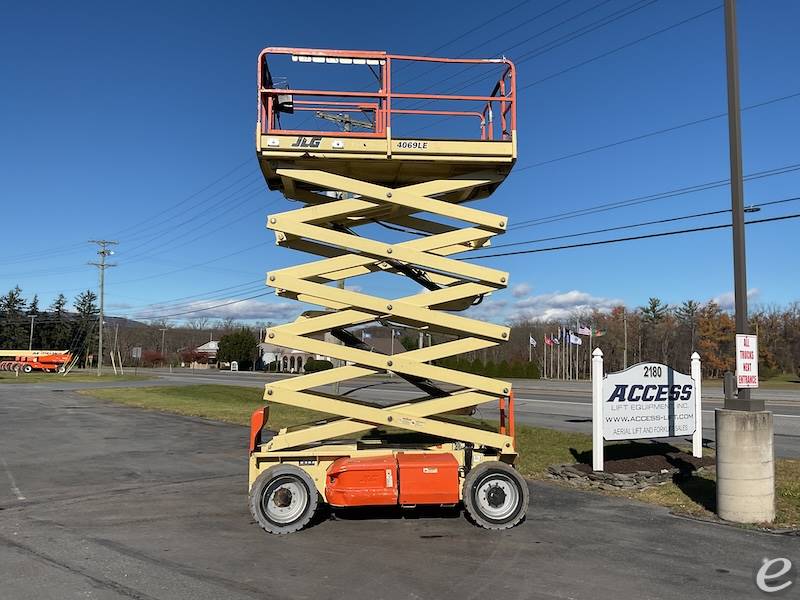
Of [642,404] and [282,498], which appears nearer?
[282,498]

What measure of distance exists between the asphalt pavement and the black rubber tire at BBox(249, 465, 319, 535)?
16 centimetres

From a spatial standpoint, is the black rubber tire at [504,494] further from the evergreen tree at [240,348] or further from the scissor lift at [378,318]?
the evergreen tree at [240,348]

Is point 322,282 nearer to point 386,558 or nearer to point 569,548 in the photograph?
point 386,558

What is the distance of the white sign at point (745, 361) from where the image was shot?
23.8 feet

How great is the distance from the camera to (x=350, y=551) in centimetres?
572

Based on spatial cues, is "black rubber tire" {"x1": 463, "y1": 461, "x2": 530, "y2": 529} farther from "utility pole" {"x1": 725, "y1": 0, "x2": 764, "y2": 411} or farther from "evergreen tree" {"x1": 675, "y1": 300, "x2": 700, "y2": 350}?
"evergreen tree" {"x1": 675, "y1": 300, "x2": 700, "y2": 350}

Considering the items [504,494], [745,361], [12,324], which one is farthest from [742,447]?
[12,324]

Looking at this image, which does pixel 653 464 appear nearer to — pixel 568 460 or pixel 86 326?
pixel 568 460

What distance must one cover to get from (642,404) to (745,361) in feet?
Answer: 9.55

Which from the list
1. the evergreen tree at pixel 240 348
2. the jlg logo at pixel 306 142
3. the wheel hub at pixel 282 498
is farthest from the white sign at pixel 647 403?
the evergreen tree at pixel 240 348

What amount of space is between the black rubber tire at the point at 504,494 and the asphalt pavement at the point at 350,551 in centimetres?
14

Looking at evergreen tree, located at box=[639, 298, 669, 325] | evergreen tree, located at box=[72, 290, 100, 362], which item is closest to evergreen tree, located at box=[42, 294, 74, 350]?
evergreen tree, located at box=[72, 290, 100, 362]

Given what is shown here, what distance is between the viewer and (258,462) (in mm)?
6641

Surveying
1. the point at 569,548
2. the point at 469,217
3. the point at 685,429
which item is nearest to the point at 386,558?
the point at 569,548
